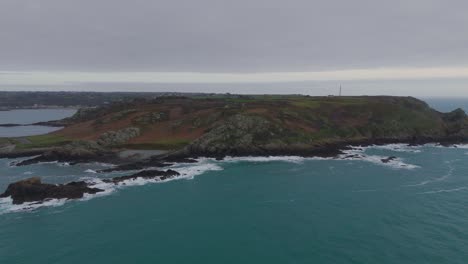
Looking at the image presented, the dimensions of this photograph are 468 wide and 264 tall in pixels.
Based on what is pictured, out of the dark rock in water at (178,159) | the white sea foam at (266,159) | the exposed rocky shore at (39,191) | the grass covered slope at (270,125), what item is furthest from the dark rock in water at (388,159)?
the exposed rocky shore at (39,191)

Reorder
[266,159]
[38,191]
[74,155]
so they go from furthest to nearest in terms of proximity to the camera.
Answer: [266,159]
[74,155]
[38,191]

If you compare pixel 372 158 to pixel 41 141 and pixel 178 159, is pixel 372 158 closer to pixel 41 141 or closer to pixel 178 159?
pixel 178 159

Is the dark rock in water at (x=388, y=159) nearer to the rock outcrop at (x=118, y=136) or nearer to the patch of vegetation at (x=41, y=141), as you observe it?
the rock outcrop at (x=118, y=136)

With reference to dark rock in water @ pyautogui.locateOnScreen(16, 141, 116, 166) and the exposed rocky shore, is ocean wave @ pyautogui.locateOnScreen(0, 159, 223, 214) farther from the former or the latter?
dark rock in water @ pyautogui.locateOnScreen(16, 141, 116, 166)

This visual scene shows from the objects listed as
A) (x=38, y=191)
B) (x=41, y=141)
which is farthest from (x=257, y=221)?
(x=41, y=141)

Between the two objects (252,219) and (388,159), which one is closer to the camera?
(252,219)

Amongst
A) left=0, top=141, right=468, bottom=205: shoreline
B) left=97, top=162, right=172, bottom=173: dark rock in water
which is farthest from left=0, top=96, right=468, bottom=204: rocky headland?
left=0, top=141, right=468, bottom=205: shoreline
